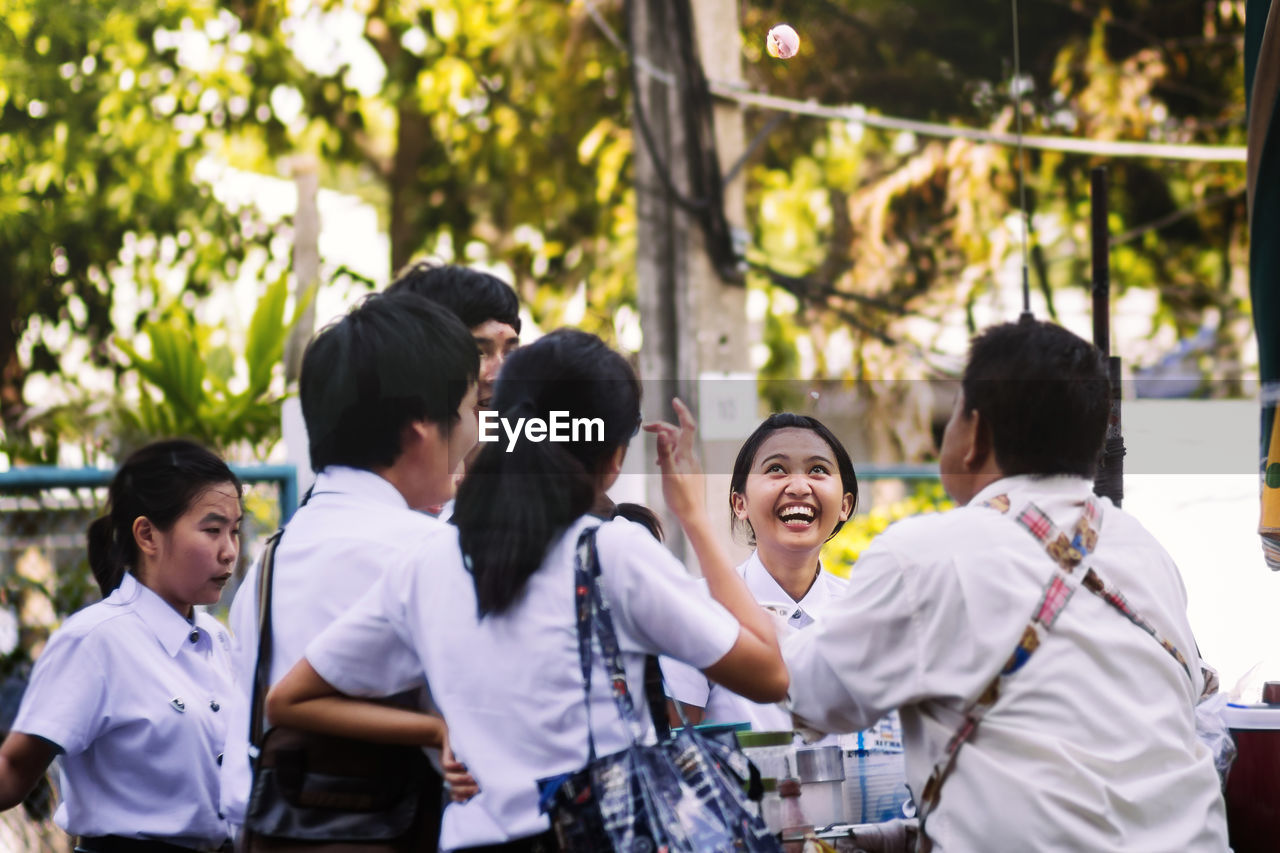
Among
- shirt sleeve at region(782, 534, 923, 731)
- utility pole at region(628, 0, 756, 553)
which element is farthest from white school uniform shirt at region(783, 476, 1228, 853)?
utility pole at region(628, 0, 756, 553)

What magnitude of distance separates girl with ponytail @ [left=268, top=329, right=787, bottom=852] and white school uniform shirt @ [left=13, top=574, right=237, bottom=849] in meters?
0.71

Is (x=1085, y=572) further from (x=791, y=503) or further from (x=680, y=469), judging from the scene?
(x=791, y=503)

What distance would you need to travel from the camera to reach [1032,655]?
1.88 m

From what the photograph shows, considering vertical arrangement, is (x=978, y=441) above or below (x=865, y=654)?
above

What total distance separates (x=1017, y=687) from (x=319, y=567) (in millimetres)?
995

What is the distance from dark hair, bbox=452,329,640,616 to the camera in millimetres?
1844

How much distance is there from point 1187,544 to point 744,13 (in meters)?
7.62

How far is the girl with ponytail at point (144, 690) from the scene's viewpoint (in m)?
2.53

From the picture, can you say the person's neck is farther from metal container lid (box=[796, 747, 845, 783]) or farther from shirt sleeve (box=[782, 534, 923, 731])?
shirt sleeve (box=[782, 534, 923, 731])

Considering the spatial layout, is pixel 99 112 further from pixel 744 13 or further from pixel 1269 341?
pixel 1269 341

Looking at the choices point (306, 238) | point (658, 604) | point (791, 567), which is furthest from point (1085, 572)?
point (306, 238)

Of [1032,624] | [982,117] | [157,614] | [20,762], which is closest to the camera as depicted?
[1032,624]

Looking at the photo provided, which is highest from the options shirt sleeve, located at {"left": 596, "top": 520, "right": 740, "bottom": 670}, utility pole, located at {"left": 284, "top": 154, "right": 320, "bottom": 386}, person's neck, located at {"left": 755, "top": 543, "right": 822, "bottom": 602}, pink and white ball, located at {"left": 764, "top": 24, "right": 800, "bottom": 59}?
utility pole, located at {"left": 284, "top": 154, "right": 320, "bottom": 386}

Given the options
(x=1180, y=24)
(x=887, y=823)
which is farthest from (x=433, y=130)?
(x=887, y=823)
